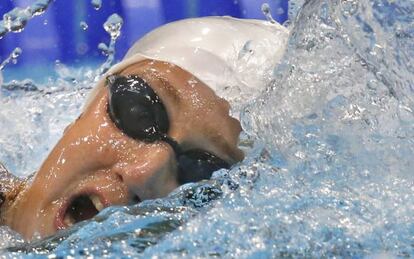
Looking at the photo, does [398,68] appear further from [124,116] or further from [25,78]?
[25,78]

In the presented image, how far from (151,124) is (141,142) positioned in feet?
0.11

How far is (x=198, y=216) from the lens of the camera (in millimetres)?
857

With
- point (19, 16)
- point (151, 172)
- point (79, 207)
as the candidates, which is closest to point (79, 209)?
point (79, 207)

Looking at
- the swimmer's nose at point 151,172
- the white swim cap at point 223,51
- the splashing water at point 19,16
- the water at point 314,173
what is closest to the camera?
the water at point 314,173

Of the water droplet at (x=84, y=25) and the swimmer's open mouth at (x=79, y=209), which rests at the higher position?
the swimmer's open mouth at (x=79, y=209)

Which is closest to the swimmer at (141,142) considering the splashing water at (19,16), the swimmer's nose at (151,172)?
the swimmer's nose at (151,172)

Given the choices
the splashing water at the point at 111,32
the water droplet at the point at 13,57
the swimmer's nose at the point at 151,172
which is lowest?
the water droplet at the point at 13,57

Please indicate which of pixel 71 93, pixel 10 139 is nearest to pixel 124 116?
pixel 10 139

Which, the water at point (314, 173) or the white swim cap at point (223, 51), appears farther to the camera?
the white swim cap at point (223, 51)

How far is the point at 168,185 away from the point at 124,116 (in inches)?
5.2

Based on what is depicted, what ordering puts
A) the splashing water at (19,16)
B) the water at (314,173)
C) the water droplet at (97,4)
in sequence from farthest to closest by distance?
1. the water droplet at (97,4)
2. the splashing water at (19,16)
3. the water at (314,173)

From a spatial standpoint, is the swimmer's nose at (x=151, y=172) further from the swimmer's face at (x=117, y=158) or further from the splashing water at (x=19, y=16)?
the splashing water at (x=19, y=16)

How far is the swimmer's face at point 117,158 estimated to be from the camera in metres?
1.08

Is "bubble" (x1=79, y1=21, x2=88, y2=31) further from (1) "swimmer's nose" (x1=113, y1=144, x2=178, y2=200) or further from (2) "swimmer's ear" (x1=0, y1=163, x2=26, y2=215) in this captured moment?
(1) "swimmer's nose" (x1=113, y1=144, x2=178, y2=200)
